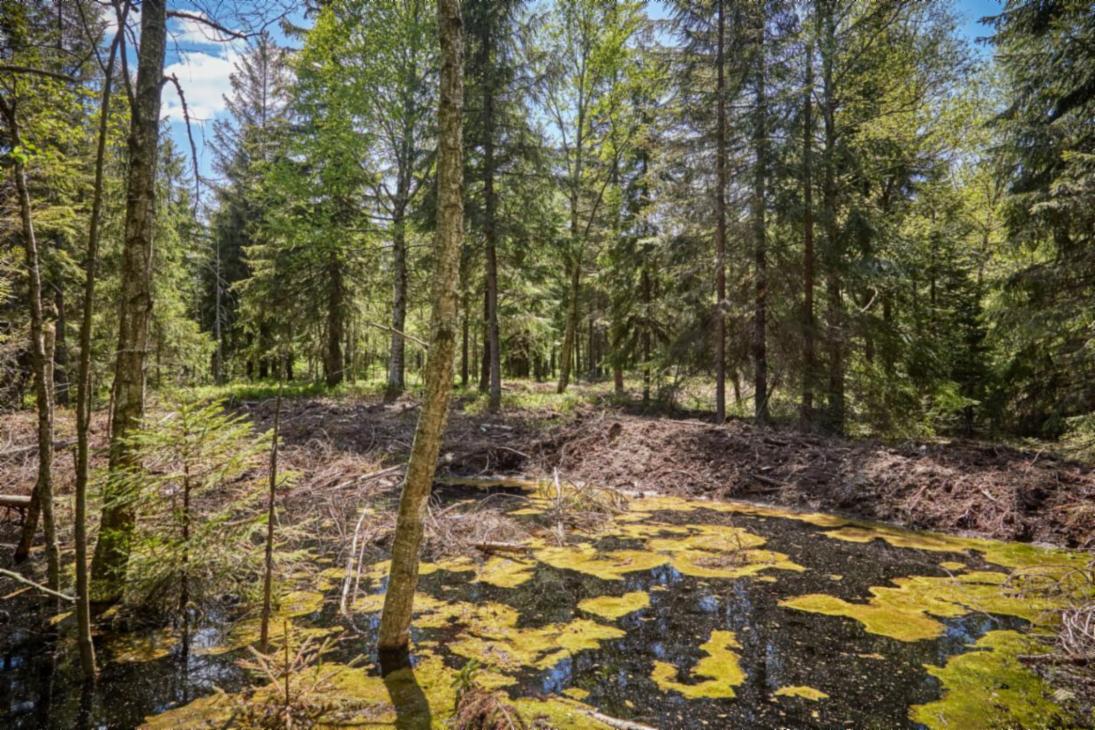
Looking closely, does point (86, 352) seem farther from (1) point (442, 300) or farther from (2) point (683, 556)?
(2) point (683, 556)

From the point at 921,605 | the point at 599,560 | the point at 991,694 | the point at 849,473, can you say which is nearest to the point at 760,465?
the point at 849,473

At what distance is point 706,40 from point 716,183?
3.19 meters

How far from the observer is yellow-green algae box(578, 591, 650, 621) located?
431 centimetres

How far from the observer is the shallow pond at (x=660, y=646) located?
294 cm

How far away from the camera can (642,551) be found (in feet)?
19.1

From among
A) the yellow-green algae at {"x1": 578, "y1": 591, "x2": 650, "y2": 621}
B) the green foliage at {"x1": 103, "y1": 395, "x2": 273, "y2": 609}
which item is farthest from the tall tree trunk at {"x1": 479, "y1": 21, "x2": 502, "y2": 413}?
the green foliage at {"x1": 103, "y1": 395, "x2": 273, "y2": 609}

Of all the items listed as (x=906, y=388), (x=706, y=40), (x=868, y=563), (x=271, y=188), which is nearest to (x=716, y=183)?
(x=706, y=40)

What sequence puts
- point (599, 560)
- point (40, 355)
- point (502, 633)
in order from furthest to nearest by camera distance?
point (599, 560)
point (502, 633)
point (40, 355)

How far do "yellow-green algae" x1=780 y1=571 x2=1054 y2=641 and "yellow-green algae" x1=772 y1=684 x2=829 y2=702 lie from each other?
116cm

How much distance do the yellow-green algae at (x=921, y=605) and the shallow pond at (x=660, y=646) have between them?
2 centimetres

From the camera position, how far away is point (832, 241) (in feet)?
36.8

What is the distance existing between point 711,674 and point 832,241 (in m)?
10.5

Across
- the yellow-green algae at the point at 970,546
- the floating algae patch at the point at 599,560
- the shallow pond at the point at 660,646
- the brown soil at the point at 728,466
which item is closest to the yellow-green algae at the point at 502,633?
the shallow pond at the point at 660,646

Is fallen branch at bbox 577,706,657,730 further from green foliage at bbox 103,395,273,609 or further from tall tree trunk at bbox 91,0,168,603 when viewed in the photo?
tall tree trunk at bbox 91,0,168,603
